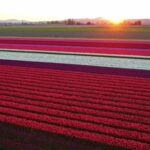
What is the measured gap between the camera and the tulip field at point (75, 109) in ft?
23.2

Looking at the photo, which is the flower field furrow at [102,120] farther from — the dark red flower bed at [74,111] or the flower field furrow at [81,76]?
the flower field furrow at [81,76]

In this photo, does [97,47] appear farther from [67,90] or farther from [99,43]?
[67,90]

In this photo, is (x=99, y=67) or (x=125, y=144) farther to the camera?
(x=99, y=67)

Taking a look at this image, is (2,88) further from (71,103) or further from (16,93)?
(71,103)

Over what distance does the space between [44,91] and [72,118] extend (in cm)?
314

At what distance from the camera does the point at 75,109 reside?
920cm

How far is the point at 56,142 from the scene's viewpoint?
7008 mm

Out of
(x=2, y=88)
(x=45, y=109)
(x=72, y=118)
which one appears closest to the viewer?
(x=72, y=118)

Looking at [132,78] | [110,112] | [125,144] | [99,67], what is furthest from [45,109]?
[99,67]

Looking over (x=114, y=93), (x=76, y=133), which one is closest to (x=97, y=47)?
(x=114, y=93)

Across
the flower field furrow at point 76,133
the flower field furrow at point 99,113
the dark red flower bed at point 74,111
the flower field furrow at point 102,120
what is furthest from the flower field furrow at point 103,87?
the flower field furrow at point 76,133

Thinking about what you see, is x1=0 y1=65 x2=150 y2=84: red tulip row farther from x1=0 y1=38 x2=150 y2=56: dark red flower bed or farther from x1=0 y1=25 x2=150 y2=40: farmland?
x1=0 y1=25 x2=150 y2=40: farmland

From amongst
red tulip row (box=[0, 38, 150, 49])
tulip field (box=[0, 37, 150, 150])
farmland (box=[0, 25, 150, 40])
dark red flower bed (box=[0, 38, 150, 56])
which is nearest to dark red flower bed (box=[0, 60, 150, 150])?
tulip field (box=[0, 37, 150, 150])

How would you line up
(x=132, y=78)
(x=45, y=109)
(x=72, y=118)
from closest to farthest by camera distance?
(x=72, y=118) < (x=45, y=109) < (x=132, y=78)
